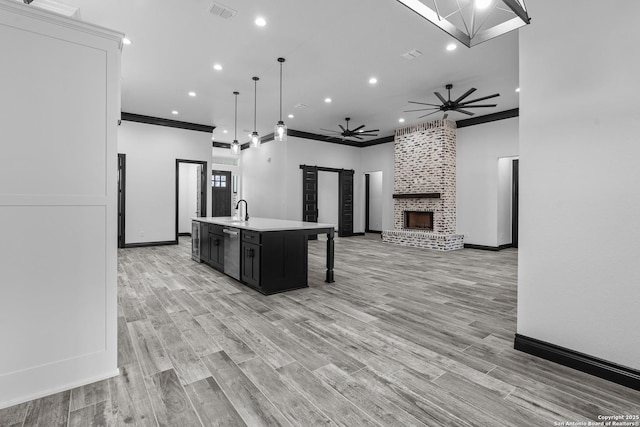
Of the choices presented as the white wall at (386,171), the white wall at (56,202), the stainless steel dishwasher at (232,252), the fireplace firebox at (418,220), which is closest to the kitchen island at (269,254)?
the stainless steel dishwasher at (232,252)

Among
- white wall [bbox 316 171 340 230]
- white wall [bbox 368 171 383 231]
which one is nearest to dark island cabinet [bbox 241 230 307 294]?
white wall [bbox 316 171 340 230]

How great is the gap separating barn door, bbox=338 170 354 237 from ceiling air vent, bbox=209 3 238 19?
7.09m

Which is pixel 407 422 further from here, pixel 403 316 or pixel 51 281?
pixel 51 281

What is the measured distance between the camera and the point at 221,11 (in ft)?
11.4

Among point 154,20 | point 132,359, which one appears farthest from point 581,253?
point 154,20

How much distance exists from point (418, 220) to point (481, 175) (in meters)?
2.00

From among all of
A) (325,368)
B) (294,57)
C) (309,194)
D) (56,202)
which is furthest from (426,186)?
(56,202)

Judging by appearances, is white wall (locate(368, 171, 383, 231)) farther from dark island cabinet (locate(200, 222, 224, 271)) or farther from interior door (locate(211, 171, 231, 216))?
dark island cabinet (locate(200, 222, 224, 271))

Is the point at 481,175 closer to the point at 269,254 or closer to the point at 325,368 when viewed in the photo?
the point at 269,254

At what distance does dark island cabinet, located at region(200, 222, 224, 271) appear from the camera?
15.9ft

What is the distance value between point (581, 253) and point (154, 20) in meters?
4.83

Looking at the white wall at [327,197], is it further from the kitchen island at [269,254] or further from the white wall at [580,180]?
the white wall at [580,180]

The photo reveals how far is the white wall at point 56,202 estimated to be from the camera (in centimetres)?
170

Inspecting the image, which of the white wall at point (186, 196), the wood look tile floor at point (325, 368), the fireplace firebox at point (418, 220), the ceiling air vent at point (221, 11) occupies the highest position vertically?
the ceiling air vent at point (221, 11)
